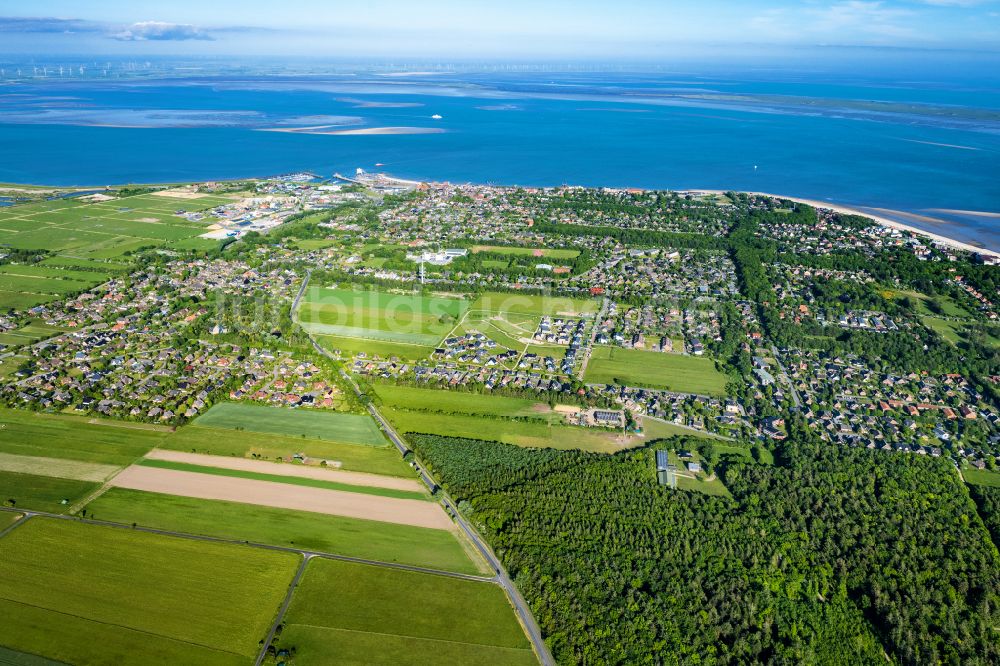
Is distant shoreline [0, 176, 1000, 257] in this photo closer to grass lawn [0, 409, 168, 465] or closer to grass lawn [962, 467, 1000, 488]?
grass lawn [962, 467, 1000, 488]

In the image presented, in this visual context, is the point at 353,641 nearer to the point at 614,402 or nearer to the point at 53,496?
the point at 53,496

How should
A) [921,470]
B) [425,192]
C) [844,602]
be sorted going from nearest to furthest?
1. [844,602]
2. [921,470]
3. [425,192]

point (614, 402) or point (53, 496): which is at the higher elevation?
point (614, 402)

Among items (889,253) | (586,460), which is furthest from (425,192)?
(586,460)

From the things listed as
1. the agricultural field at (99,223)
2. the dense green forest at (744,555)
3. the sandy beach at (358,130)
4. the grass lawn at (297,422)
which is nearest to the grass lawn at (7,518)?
the grass lawn at (297,422)

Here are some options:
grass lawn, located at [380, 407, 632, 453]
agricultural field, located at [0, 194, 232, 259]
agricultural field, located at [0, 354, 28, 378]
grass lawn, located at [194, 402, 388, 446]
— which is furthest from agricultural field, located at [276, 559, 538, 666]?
agricultural field, located at [0, 194, 232, 259]

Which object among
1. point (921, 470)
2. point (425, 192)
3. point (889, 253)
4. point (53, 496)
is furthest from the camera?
point (425, 192)
